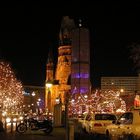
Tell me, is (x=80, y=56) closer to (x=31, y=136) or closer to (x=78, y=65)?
(x=78, y=65)

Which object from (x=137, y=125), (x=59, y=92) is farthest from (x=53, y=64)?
(x=137, y=125)

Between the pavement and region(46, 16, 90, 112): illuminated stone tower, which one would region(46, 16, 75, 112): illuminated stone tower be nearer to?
region(46, 16, 90, 112): illuminated stone tower

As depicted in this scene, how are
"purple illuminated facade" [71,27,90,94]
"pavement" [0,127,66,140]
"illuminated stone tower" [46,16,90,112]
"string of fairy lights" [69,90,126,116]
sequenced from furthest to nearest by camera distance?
"purple illuminated facade" [71,27,90,94], "illuminated stone tower" [46,16,90,112], "string of fairy lights" [69,90,126,116], "pavement" [0,127,66,140]

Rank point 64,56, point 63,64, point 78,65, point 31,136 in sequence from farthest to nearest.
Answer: point 64,56 < point 63,64 < point 78,65 < point 31,136

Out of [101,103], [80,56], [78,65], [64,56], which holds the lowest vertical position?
[101,103]

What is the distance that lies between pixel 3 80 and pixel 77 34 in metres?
65.5

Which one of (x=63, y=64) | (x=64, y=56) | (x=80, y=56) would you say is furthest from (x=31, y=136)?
(x=64, y=56)

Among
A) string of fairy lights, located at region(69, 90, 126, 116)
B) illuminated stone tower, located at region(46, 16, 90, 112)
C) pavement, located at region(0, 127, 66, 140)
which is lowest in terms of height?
pavement, located at region(0, 127, 66, 140)

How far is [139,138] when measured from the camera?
798 inches

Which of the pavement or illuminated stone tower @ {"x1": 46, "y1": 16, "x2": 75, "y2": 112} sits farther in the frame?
illuminated stone tower @ {"x1": 46, "y1": 16, "x2": 75, "y2": 112}

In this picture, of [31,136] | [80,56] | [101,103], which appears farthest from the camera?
[80,56]

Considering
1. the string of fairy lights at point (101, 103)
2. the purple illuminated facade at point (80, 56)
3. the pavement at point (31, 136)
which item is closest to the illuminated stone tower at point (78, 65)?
the purple illuminated facade at point (80, 56)

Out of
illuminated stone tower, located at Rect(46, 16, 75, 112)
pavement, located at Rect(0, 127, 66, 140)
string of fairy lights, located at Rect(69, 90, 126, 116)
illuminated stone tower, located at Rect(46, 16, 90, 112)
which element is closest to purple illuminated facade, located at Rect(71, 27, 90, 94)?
illuminated stone tower, located at Rect(46, 16, 90, 112)

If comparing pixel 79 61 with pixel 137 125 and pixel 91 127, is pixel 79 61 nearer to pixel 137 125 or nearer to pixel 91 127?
pixel 91 127
